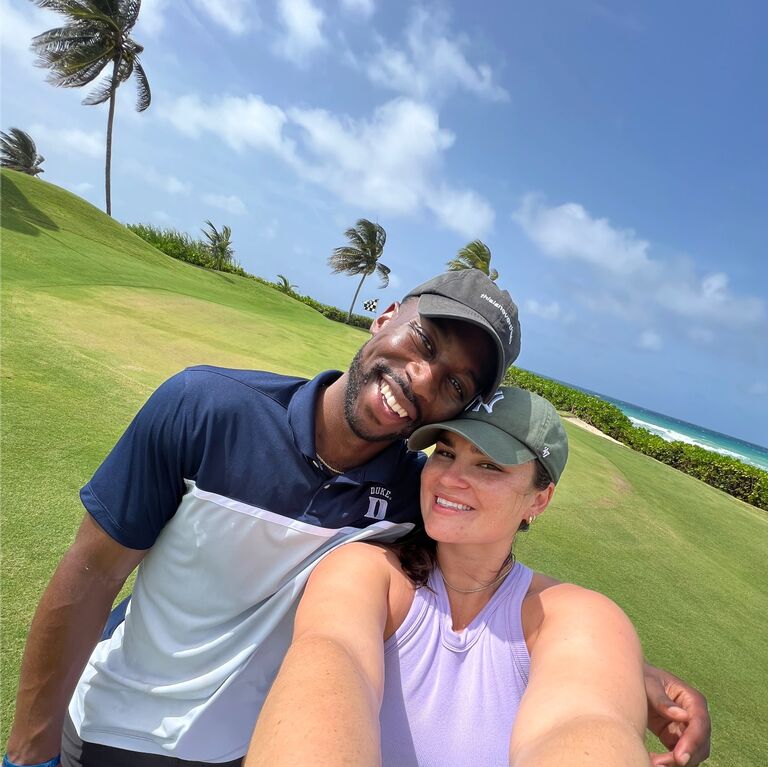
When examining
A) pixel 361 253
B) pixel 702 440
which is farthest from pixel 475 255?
pixel 702 440

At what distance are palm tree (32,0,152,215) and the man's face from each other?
28.5 meters

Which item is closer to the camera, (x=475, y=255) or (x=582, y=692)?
(x=582, y=692)

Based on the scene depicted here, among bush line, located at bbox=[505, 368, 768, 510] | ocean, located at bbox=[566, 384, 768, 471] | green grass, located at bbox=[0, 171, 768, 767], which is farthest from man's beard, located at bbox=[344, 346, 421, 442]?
ocean, located at bbox=[566, 384, 768, 471]

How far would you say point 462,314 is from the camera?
168 cm

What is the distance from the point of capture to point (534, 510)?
5.98 feet

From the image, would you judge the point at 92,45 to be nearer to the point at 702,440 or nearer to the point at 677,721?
the point at 677,721

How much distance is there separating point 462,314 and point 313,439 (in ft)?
2.20

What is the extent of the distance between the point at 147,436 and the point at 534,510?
1383 millimetres

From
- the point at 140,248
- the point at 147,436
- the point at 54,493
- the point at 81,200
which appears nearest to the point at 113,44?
the point at 81,200

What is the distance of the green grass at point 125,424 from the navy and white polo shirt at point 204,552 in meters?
0.71

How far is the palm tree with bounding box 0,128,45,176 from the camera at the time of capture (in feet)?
143

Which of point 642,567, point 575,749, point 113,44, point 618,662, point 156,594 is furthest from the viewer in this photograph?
point 113,44

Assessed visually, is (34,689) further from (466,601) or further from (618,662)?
(618,662)

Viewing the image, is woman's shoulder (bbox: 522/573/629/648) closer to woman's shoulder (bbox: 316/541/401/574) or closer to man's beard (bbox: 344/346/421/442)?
woman's shoulder (bbox: 316/541/401/574)
